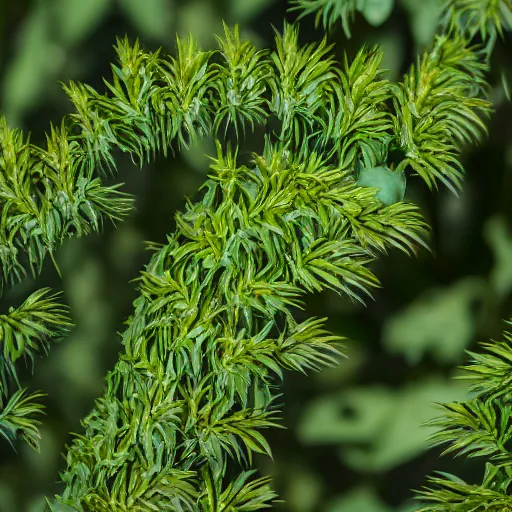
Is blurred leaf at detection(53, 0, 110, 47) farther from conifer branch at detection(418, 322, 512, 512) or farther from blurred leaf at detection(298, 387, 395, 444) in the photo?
conifer branch at detection(418, 322, 512, 512)

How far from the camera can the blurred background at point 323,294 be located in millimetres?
1294

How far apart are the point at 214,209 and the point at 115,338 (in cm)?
32

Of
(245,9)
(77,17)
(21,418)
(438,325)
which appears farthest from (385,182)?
(21,418)

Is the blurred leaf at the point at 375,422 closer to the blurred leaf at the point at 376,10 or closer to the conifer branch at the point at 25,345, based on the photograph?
the conifer branch at the point at 25,345

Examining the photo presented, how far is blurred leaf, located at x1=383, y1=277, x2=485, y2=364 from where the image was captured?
1.30m

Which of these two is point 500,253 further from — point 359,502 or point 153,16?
point 153,16

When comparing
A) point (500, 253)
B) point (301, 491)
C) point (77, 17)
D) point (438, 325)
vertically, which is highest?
point (77, 17)

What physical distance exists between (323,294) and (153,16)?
0.60 m

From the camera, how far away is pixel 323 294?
1318mm

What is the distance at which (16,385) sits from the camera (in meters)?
1.44

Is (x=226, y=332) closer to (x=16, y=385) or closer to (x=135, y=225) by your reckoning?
(x=135, y=225)

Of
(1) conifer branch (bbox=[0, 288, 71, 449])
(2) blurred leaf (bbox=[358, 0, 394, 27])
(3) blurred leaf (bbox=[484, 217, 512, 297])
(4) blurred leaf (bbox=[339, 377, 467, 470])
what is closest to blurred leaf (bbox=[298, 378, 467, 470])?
(4) blurred leaf (bbox=[339, 377, 467, 470])

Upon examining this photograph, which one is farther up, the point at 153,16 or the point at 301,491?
the point at 153,16

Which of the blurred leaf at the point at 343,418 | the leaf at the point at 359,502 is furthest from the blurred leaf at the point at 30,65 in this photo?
the leaf at the point at 359,502
